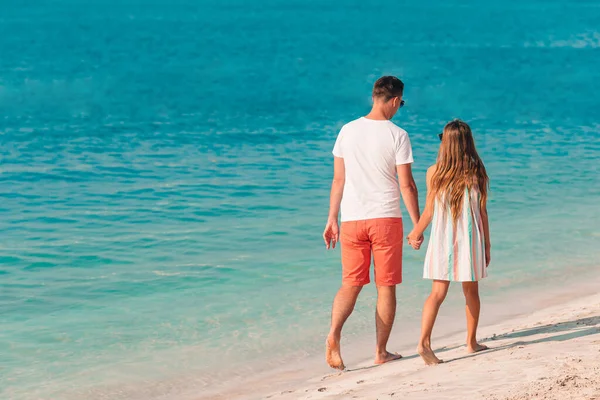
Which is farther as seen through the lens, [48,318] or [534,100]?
[534,100]

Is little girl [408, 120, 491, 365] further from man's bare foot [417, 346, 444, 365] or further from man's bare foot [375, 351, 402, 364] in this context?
man's bare foot [375, 351, 402, 364]

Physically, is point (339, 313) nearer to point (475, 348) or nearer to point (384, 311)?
point (384, 311)

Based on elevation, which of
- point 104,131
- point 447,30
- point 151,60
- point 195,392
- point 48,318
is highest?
point 447,30

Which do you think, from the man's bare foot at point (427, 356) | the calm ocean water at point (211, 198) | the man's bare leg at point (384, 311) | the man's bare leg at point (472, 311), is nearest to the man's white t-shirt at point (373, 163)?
the man's bare leg at point (384, 311)

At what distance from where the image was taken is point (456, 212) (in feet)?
17.4

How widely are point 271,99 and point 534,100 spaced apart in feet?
28.2

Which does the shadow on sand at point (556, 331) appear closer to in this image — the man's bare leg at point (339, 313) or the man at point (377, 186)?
the man's bare leg at point (339, 313)

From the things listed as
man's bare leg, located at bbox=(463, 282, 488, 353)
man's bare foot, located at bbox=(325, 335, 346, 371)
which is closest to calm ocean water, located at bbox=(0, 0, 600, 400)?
man's bare foot, located at bbox=(325, 335, 346, 371)

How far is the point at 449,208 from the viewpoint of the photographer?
209 inches

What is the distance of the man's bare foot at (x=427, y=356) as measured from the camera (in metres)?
5.46

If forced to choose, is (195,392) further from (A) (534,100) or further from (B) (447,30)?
(B) (447,30)

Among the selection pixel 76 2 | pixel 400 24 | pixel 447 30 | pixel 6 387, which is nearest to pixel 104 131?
pixel 6 387

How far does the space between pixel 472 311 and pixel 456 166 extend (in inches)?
39.0

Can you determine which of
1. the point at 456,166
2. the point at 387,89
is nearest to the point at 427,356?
the point at 456,166
